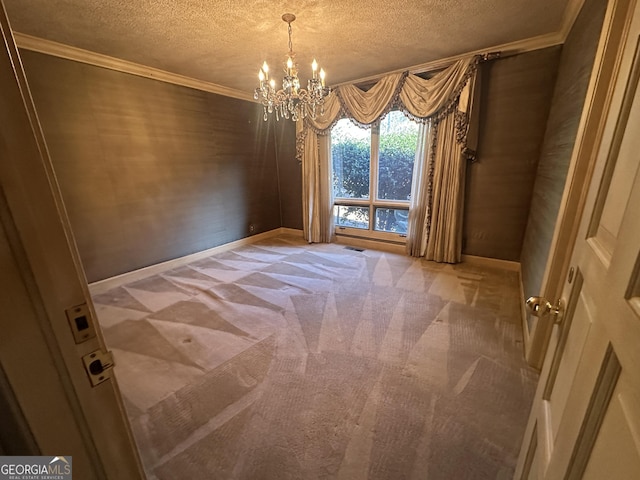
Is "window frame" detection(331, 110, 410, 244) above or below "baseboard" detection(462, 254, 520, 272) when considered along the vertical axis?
above

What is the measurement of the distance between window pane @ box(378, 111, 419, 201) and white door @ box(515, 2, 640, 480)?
3.02 meters

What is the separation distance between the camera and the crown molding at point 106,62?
2.26m

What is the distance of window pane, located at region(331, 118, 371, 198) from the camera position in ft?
12.8

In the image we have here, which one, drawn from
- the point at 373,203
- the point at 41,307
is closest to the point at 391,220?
the point at 373,203

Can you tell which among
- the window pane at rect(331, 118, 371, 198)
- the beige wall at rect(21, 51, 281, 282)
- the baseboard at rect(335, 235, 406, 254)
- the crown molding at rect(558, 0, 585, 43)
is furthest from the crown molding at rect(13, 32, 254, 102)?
the crown molding at rect(558, 0, 585, 43)

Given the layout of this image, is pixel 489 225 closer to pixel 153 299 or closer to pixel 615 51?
pixel 615 51

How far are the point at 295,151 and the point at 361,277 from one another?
2478 millimetres

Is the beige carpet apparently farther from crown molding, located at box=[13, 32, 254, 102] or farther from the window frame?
crown molding, located at box=[13, 32, 254, 102]

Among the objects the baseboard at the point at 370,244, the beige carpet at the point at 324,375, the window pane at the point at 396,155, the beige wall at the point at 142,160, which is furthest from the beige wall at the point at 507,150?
the beige wall at the point at 142,160

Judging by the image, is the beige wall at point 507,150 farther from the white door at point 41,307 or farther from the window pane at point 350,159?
the white door at point 41,307

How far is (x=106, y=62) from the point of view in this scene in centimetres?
267

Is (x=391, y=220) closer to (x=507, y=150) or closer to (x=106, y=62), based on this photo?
(x=507, y=150)

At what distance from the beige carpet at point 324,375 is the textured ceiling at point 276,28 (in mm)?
2336

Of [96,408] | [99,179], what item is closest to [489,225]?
[96,408]
